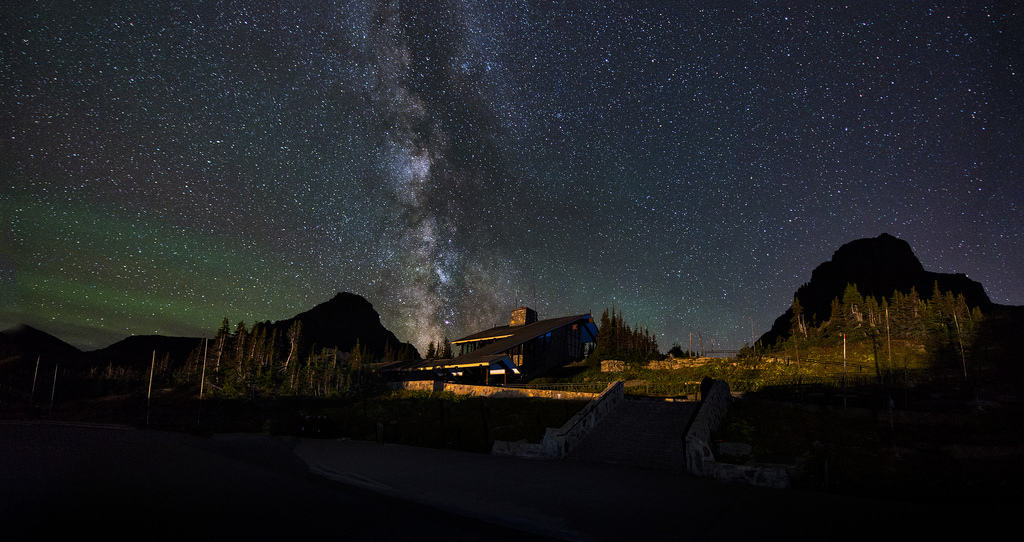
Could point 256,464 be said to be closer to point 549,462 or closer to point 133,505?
point 133,505

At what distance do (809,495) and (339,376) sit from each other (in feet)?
186

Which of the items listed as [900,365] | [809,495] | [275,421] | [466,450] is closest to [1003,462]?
[809,495]

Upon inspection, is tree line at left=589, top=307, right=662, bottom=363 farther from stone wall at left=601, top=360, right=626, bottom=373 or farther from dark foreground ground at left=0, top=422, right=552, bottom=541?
dark foreground ground at left=0, top=422, right=552, bottom=541

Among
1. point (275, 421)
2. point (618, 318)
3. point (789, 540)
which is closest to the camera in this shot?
point (789, 540)

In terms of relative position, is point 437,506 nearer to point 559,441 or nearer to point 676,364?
point 559,441

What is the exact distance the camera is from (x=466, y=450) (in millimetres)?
19203

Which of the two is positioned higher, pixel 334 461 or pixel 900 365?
pixel 900 365

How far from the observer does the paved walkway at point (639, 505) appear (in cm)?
852

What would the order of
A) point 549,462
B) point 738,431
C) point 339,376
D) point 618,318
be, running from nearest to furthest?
1. point 549,462
2. point 738,431
3. point 339,376
4. point 618,318

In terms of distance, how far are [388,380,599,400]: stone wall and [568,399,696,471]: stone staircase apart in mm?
5240

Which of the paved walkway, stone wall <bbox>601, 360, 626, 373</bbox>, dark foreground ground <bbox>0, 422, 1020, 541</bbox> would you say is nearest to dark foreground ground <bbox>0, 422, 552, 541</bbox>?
dark foreground ground <bbox>0, 422, 1020, 541</bbox>

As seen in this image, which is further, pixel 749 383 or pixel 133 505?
pixel 749 383

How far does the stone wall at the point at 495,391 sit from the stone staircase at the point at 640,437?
206 inches

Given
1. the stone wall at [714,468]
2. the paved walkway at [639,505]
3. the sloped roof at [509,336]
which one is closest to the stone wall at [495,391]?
the sloped roof at [509,336]
